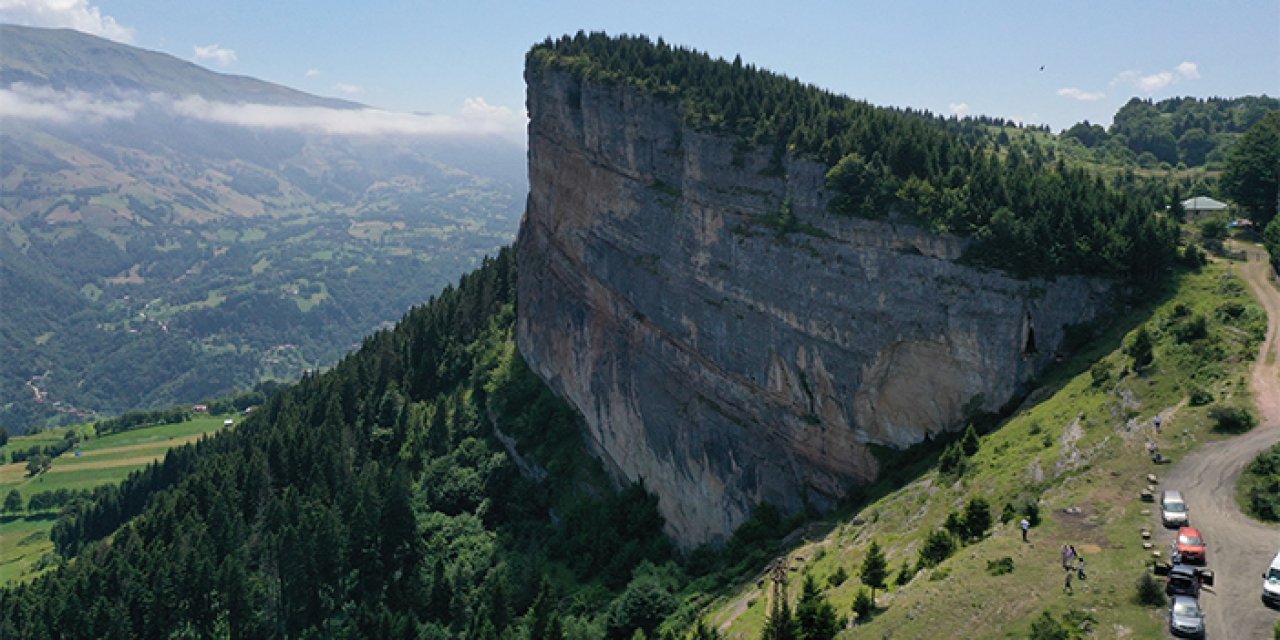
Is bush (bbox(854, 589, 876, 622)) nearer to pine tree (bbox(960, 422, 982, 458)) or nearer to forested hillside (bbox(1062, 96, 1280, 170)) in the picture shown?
pine tree (bbox(960, 422, 982, 458))

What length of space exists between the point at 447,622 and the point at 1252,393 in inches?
2313

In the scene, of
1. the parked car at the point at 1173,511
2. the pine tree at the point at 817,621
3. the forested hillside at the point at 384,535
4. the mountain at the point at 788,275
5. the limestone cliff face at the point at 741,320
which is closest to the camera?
the parked car at the point at 1173,511

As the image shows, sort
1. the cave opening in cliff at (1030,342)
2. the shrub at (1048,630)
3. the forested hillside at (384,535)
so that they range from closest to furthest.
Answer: the shrub at (1048,630) → the cave opening in cliff at (1030,342) → the forested hillside at (384,535)

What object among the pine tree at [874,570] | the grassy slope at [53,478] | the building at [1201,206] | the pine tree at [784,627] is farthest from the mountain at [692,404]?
the grassy slope at [53,478]

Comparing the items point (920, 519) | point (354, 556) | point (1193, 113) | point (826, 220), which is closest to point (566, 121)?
point (826, 220)

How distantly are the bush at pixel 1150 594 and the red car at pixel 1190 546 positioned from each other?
223cm

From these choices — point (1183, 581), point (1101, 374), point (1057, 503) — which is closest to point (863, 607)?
point (1057, 503)

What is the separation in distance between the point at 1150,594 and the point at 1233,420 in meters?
14.3

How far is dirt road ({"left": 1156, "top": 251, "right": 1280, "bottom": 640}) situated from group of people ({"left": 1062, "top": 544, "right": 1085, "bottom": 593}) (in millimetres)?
4056

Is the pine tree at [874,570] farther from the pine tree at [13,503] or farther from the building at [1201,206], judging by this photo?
the pine tree at [13,503]

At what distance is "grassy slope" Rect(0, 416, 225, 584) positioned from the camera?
452 ft

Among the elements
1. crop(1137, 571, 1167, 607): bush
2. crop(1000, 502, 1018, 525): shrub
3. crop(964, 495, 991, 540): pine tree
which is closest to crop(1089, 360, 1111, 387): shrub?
crop(1000, 502, 1018, 525): shrub

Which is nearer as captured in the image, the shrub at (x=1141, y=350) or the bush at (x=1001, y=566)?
the bush at (x=1001, y=566)

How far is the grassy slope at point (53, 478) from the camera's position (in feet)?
452
